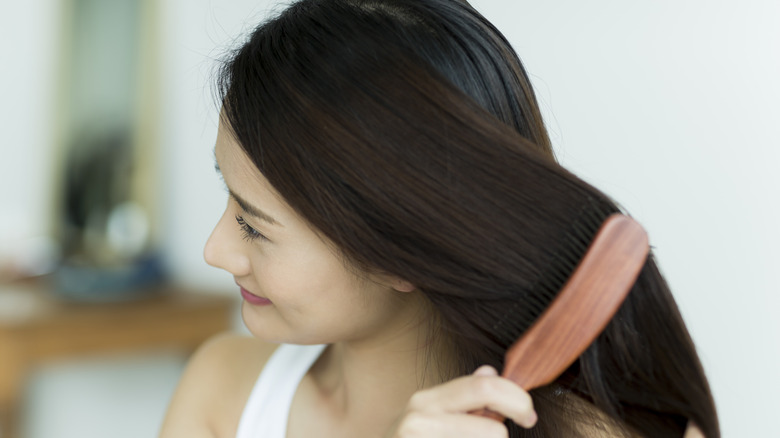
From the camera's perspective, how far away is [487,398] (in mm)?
609

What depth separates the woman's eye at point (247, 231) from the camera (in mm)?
760

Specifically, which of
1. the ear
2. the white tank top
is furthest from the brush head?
→ the white tank top

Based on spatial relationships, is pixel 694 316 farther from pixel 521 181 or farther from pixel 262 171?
pixel 262 171

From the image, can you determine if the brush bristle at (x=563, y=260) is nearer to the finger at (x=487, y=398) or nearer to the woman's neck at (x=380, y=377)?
the finger at (x=487, y=398)

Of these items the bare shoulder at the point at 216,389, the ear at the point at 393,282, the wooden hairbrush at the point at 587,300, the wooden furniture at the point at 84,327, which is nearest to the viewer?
the wooden hairbrush at the point at 587,300

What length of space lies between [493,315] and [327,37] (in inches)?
10.5

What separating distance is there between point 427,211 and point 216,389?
1.58 ft

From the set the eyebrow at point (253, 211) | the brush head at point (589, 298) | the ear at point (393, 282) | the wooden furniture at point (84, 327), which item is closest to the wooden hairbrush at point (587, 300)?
the brush head at point (589, 298)

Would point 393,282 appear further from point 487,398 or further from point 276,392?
point 276,392

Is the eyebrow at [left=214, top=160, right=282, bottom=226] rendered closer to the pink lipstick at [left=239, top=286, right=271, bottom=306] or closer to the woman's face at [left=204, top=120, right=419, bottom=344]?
the woman's face at [left=204, top=120, right=419, bottom=344]

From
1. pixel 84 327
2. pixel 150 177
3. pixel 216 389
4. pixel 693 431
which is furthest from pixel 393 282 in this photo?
pixel 150 177

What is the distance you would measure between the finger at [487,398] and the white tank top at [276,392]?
0.34 metres

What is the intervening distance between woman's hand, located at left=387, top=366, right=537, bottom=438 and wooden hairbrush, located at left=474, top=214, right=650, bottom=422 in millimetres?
20

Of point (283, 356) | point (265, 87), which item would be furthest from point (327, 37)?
point (283, 356)
